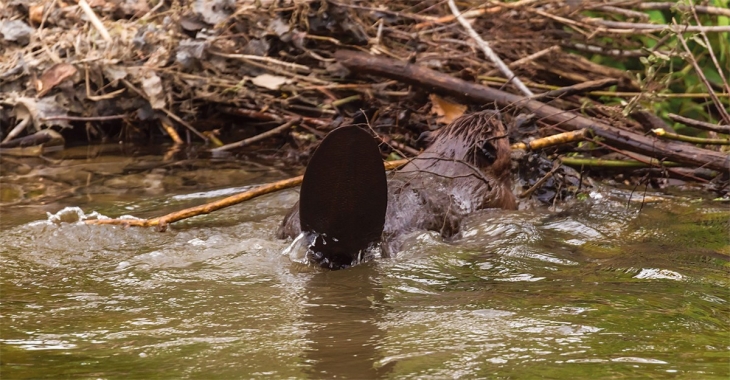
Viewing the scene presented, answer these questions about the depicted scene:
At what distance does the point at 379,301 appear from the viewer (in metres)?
2.61

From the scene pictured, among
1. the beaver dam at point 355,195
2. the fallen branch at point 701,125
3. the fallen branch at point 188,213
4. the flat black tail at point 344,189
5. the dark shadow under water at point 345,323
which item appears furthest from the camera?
the fallen branch at point 701,125

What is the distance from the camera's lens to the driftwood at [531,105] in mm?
4008

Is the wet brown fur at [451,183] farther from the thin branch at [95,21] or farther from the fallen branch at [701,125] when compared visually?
the thin branch at [95,21]

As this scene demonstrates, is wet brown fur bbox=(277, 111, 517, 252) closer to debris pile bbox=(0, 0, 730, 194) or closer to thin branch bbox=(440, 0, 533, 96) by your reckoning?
thin branch bbox=(440, 0, 533, 96)

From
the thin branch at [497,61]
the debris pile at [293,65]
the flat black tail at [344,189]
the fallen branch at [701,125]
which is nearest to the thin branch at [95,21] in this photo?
the debris pile at [293,65]

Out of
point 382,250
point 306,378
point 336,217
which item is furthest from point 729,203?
point 306,378

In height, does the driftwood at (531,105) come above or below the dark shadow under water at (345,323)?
above

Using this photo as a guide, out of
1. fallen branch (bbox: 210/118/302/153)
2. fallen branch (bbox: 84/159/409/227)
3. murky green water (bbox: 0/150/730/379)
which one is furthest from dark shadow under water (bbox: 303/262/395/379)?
fallen branch (bbox: 210/118/302/153)

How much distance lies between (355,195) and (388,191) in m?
0.57

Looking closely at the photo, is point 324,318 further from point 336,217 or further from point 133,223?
point 133,223

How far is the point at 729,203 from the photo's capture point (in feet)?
13.4

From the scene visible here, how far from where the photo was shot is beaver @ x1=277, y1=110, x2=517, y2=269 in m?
2.74

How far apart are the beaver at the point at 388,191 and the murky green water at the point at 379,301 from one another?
0.24ft

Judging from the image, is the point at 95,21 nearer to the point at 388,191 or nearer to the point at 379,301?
the point at 388,191
